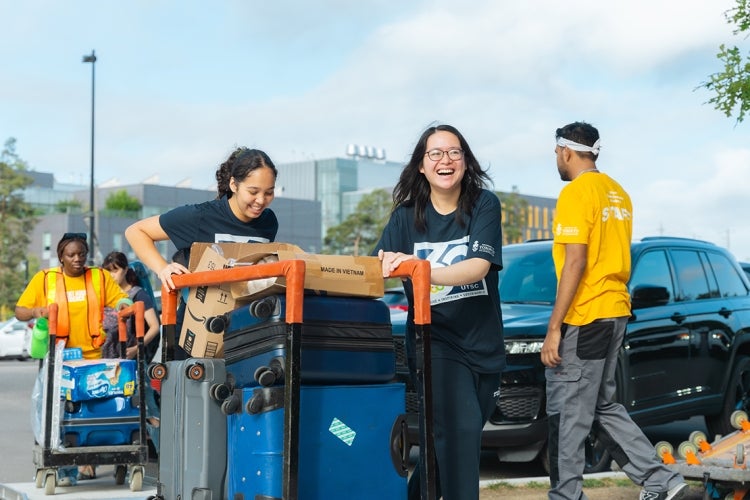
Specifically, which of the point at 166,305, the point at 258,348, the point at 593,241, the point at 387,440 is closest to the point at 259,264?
the point at 258,348

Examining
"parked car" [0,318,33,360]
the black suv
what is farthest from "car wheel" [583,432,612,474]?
"parked car" [0,318,33,360]

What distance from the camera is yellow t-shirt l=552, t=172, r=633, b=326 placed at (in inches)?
237

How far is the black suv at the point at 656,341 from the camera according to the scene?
315 inches

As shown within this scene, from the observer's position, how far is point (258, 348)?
3.96 metres

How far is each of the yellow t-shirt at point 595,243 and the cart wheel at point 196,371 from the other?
2512 mm

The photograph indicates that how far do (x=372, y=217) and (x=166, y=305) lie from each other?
76.1 m

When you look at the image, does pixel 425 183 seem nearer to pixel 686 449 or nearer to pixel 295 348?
pixel 295 348

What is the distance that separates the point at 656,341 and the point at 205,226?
4780 millimetres

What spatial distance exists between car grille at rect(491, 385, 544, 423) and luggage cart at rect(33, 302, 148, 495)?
2.52m

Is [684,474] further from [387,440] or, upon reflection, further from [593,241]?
[387,440]

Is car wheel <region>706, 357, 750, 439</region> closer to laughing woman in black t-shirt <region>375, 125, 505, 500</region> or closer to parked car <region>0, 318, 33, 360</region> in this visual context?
laughing woman in black t-shirt <region>375, 125, 505, 500</region>

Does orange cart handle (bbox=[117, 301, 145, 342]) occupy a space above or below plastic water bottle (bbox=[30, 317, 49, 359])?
above

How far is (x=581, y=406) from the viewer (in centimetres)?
602

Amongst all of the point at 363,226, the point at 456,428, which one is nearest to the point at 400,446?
the point at 456,428
